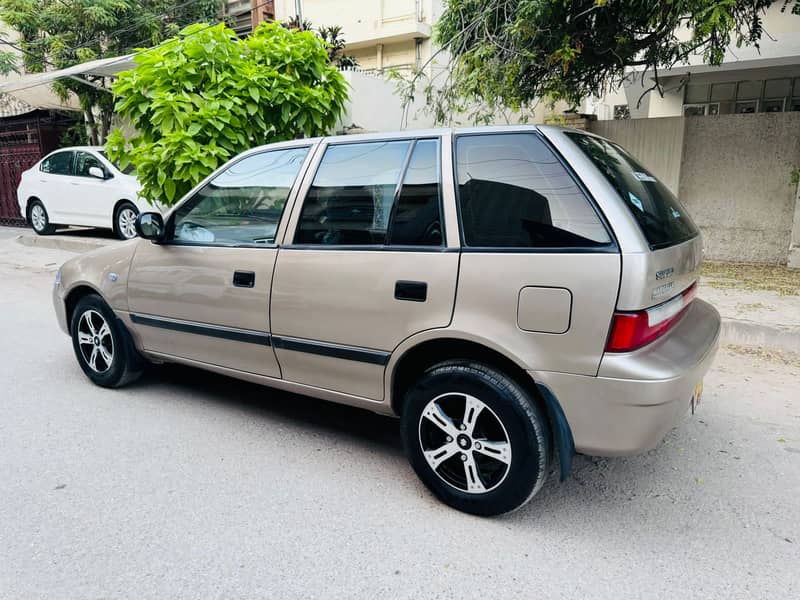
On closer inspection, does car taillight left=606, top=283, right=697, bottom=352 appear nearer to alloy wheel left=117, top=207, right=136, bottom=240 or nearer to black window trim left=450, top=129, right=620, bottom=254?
black window trim left=450, top=129, right=620, bottom=254

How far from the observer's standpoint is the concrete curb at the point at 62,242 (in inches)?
436

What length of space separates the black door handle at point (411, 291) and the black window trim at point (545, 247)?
262 millimetres

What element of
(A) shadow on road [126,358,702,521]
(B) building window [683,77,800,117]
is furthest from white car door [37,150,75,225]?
(B) building window [683,77,800,117]

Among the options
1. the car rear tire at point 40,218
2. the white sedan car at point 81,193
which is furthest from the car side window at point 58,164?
the car rear tire at point 40,218

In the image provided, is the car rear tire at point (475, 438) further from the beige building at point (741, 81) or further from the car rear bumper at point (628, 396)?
the beige building at point (741, 81)

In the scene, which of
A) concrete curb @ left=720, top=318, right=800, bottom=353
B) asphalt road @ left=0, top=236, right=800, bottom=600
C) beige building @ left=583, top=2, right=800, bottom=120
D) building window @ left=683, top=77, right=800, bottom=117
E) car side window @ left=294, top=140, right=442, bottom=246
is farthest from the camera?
building window @ left=683, top=77, right=800, bottom=117

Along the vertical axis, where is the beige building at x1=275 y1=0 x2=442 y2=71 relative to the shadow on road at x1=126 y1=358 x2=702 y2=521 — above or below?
above

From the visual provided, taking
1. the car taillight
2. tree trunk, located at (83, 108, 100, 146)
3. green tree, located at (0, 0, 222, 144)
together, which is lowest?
the car taillight

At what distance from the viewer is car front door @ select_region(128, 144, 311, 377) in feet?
11.3

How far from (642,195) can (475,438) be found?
1.39 metres

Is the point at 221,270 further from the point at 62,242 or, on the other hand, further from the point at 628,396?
the point at 62,242

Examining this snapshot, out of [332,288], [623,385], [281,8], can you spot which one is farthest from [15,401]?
[281,8]

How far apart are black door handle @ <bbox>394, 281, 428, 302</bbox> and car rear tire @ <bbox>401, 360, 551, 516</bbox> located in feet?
1.12

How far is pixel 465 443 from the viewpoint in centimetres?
277
